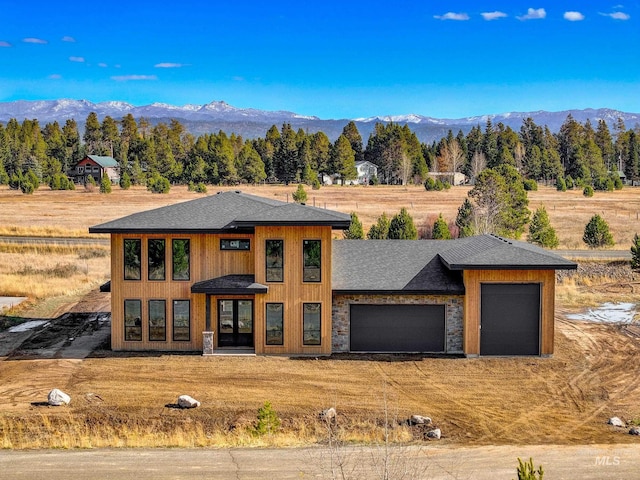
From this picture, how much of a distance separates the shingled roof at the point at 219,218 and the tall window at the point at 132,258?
599 millimetres

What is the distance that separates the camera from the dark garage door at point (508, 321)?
25250mm

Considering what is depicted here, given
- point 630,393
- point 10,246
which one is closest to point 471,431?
point 630,393

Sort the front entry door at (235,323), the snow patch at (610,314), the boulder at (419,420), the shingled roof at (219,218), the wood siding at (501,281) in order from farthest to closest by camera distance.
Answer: the snow patch at (610,314)
the front entry door at (235,323)
the wood siding at (501,281)
the shingled roof at (219,218)
the boulder at (419,420)

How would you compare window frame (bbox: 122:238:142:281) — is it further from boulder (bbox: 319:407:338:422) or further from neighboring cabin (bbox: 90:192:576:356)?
boulder (bbox: 319:407:338:422)

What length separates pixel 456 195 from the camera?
9356cm

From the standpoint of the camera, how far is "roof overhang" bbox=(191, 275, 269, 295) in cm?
2494

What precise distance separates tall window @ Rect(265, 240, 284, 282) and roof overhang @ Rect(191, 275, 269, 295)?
509mm

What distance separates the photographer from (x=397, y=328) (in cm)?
2591

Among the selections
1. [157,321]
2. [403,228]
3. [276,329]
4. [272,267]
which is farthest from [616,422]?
[403,228]

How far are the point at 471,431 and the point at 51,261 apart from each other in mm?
35501

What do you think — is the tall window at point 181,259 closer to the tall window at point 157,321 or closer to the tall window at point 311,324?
the tall window at point 157,321

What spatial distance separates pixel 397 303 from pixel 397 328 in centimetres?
88

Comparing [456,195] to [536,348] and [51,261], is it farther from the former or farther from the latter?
[536,348]

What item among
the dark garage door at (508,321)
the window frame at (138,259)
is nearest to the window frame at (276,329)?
the window frame at (138,259)
